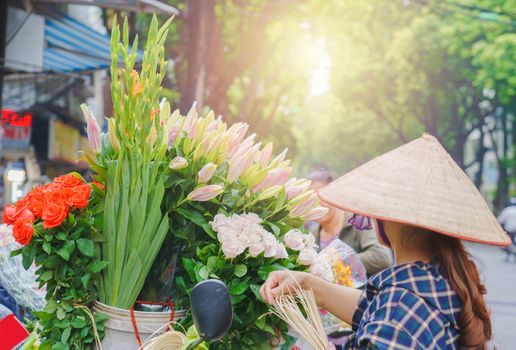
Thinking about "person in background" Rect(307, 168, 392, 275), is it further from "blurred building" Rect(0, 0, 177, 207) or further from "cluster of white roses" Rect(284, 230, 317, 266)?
"cluster of white roses" Rect(284, 230, 317, 266)

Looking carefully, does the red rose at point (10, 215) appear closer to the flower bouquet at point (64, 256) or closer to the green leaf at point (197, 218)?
the flower bouquet at point (64, 256)

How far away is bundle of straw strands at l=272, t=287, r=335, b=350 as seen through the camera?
1939 millimetres

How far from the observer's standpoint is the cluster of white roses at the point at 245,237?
1.99 meters

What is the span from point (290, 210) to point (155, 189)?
52 centimetres

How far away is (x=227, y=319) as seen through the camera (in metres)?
1.67

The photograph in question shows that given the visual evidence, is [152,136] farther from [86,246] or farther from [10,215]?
[10,215]

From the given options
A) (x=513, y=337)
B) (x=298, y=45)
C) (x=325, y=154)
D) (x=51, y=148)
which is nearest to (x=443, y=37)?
(x=298, y=45)

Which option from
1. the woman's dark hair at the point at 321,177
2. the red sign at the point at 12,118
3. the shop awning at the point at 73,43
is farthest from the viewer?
the red sign at the point at 12,118

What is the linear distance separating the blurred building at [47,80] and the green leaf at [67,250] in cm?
56

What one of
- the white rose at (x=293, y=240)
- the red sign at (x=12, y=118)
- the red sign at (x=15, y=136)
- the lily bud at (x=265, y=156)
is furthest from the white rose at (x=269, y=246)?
the red sign at (x=15, y=136)

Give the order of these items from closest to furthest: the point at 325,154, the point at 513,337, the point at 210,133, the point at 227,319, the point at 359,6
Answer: the point at 227,319 → the point at 210,133 → the point at 513,337 → the point at 359,6 → the point at 325,154

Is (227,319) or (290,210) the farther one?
(290,210)

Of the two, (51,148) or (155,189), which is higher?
(155,189)

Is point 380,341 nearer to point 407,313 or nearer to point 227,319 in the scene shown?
point 407,313
